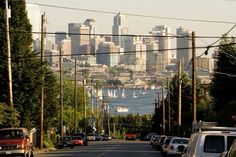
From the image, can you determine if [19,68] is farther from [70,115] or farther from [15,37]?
[70,115]

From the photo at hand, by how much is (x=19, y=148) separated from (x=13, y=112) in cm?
973

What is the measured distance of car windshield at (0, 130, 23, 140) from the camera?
3912 cm

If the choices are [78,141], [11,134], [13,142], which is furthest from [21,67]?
[78,141]

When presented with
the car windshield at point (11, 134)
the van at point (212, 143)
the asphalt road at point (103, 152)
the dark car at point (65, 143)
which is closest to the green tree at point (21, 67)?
the asphalt road at point (103, 152)

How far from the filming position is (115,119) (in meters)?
195

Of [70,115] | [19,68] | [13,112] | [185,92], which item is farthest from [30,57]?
[70,115]

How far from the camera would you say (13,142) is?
38688 millimetres

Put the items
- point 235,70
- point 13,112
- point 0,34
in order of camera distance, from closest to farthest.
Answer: point 13,112
point 0,34
point 235,70

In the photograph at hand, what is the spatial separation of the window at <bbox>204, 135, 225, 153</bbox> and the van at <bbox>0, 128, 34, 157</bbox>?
20.9 meters

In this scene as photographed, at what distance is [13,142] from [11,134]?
2.31 feet

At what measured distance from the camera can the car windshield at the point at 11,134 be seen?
39.1 meters

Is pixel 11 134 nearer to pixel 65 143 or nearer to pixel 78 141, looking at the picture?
pixel 65 143

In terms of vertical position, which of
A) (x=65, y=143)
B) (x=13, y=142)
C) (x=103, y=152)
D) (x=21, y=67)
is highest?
(x=21, y=67)

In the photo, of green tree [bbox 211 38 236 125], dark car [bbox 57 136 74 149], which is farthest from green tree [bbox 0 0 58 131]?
green tree [bbox 211 38 236 125]
